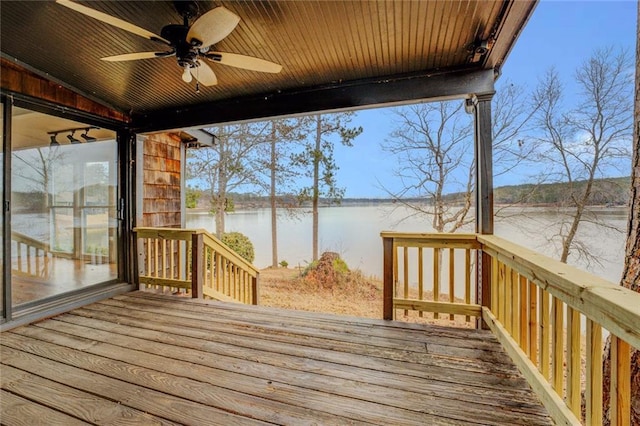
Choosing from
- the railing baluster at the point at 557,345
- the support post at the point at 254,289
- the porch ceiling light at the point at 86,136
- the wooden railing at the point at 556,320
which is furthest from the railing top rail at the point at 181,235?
the railing baluster at the point at 557,345

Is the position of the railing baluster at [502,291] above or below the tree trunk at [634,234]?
below

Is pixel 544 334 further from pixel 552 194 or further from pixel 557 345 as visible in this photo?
pixel 552 194

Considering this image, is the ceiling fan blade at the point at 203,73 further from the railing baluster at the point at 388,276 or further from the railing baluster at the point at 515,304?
the railing baluster at the point at 515,304

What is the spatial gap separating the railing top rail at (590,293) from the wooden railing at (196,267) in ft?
11.0

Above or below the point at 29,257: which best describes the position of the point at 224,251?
below

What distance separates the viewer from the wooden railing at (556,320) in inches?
41.2

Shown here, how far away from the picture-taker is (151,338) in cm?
251

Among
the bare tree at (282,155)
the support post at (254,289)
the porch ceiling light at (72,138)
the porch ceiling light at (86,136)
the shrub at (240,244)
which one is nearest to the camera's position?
the porch ceiling light at (72,138)

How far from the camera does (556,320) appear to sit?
60.4 inches

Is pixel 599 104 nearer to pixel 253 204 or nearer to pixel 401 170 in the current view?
pixel 401 170

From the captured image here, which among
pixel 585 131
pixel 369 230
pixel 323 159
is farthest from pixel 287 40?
pixel 369 230

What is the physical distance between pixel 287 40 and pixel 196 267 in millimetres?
2761

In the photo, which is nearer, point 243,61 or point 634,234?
point 634,234

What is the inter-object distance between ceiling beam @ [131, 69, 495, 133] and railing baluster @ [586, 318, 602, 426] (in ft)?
7.30
